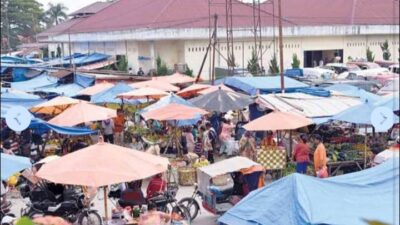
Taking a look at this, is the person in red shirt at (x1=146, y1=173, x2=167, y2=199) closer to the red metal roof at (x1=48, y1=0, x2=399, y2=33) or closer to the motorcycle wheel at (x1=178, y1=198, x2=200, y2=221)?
the motorcycle wheel at (x1=178, y1=198, x2=200, y2=221)

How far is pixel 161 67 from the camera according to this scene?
94.5 feet

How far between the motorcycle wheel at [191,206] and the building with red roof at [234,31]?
18.6 metres

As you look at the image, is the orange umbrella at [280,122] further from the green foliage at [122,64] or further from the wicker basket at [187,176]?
the green foliage at [122,64]

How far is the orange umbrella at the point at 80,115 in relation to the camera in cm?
1358

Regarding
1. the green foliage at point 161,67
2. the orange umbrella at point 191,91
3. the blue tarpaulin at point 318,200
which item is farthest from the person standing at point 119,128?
the green foliage at point 161,67

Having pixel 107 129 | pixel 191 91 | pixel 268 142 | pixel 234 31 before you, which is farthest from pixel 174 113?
pixel 234 31

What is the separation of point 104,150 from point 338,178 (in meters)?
2.96

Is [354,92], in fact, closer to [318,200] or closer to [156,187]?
[156,187]

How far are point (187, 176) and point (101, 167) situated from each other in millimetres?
4718

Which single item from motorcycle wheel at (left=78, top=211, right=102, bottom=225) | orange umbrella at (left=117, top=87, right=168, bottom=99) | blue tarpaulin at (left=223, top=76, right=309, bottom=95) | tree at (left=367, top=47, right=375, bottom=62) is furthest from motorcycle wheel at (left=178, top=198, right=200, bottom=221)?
tree at (left=367, top=47, right=375, bottom=62)

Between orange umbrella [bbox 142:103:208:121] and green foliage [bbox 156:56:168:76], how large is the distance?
1469 cm

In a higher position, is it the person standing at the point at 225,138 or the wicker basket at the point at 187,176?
the person standing at the point at 225,138

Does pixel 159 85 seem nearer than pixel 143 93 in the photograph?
No

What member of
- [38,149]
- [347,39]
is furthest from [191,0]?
[38,149]
